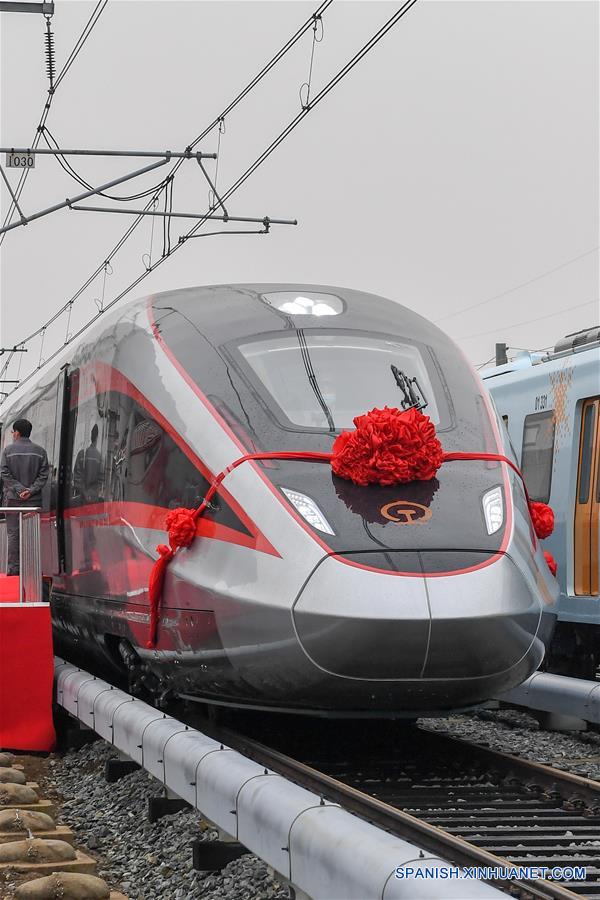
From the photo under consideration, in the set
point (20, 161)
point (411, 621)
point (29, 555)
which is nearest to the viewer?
point (411, 621)

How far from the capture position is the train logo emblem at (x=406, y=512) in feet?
20.4

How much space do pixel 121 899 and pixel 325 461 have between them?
2.46 metres

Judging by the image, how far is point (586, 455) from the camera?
11.0 metres

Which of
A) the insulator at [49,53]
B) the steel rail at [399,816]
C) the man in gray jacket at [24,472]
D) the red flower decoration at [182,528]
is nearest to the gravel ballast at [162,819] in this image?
the steel rail at [399,816]

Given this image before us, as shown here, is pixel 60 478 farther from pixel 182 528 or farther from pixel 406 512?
pixel 406 512

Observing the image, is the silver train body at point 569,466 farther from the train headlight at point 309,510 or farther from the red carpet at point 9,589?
the train headlight at point 309,510

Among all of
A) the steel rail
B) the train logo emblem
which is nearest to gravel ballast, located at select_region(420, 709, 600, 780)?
the steel rail

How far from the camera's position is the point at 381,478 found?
6387 millimetres

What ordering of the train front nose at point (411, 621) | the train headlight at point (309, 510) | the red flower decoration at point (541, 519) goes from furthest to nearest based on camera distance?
the red flower decoration at point (541, 519)
the train headlight at point (309, 510)
the train front nose at point (411, 621)

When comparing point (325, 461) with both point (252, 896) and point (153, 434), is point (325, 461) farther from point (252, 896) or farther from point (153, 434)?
point (252, 896)

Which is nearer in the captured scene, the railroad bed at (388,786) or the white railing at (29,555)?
the railroad bed at (388,786)

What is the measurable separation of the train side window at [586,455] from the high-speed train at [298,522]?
331 centimetres

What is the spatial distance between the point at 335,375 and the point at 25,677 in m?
3.25

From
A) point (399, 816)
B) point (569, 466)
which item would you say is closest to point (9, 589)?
point (399, 816)
